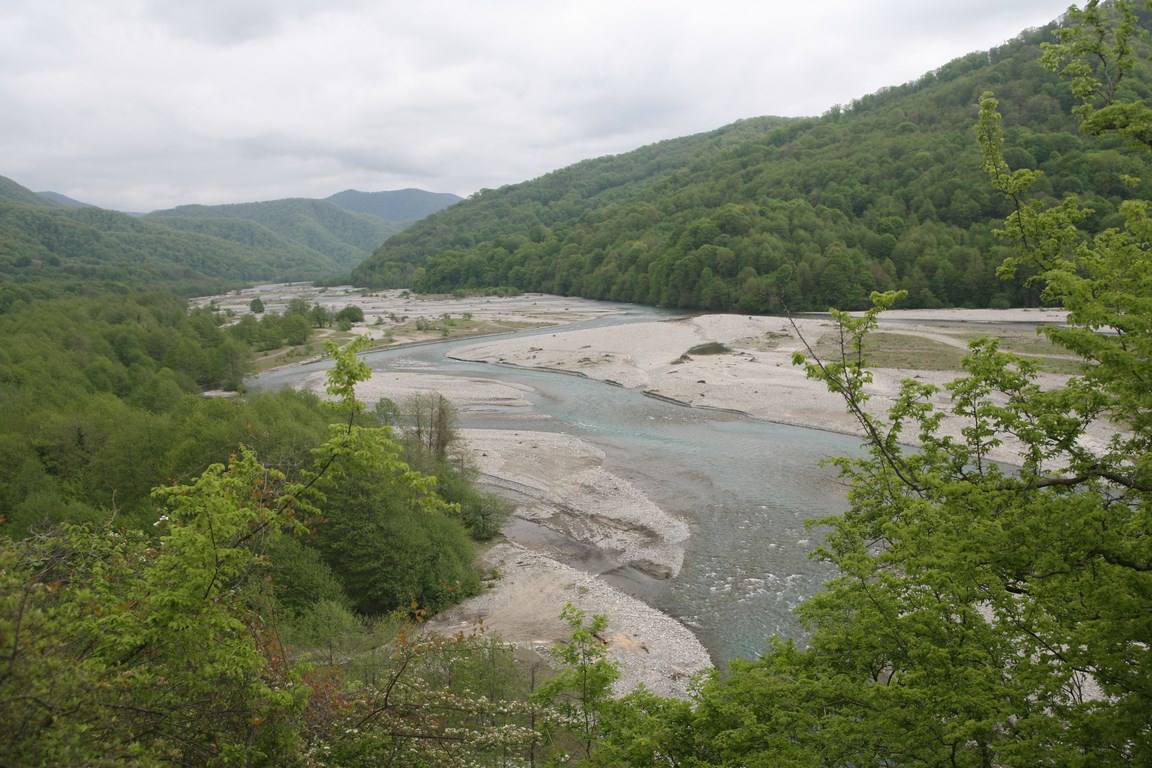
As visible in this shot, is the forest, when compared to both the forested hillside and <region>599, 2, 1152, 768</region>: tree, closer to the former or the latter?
<region>599, 2, 1152, 768</region>: tree

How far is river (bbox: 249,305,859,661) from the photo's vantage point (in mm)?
20153

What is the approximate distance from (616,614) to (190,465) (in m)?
14.2

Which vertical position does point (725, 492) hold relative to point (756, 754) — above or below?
below

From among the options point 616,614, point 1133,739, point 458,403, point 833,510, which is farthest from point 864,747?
point 458,403

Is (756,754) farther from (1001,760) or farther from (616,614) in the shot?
(616,614)

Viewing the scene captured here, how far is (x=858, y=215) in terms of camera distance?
107 metres

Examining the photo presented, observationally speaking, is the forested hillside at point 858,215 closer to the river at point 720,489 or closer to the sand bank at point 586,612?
the river at point 720,489

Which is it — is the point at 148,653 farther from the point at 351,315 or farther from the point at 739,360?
the point at 351,315

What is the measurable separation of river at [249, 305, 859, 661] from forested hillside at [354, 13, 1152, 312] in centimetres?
2741

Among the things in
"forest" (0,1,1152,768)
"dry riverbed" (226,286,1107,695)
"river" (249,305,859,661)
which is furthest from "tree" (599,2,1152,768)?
"river" (249,305,859,661)

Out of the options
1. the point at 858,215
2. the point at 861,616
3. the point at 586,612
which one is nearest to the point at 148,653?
the point at 861,616

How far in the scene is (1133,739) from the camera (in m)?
5.65

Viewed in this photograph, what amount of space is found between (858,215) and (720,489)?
92962 mm

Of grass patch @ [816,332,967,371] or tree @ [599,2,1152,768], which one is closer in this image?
tree @ [599,2,1152,768]
